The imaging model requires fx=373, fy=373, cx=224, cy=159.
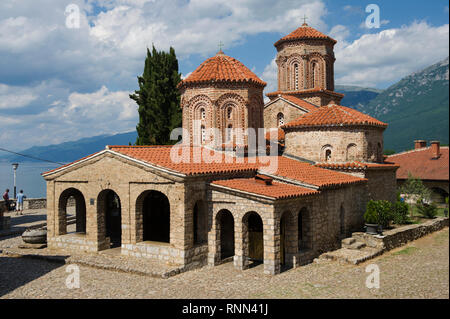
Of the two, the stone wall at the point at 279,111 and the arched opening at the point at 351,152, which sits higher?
the stone wall at the point at 279,111

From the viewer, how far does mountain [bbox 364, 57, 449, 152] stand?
4.19m

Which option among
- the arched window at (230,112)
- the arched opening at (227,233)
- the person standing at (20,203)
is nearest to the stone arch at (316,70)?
the arched window at (230,112)

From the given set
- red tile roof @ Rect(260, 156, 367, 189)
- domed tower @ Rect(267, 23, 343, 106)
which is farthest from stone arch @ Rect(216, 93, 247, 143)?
domed tower @ Rect(267, 23, 343, 106)

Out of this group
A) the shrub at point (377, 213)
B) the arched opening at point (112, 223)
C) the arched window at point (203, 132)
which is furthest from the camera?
the arched window at point (203, 132)

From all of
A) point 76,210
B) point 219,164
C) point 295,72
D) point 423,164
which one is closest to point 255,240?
point 219,164

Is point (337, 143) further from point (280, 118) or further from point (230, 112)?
point (230, 112)

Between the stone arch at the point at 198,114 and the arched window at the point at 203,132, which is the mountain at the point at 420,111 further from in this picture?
the arched window at the point at 203,132

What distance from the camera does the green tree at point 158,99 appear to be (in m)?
27.0

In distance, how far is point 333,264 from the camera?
1373 centimetres

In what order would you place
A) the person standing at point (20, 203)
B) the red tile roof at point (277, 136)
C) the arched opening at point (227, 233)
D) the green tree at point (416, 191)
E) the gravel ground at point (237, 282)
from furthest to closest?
the person standing at point (20, 203) → the green tree at point (416, 191) → the red tile roof at point (277, 136) → the arched opening at point (227, 233) → the gravel ground at point (237, 282)

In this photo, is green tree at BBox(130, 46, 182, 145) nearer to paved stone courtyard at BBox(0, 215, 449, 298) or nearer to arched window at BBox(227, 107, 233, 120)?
arched window at BBox(227, 107, 233, 120)

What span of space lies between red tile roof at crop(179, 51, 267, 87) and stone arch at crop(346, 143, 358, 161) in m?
5.38

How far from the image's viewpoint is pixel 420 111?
44.0 meters
